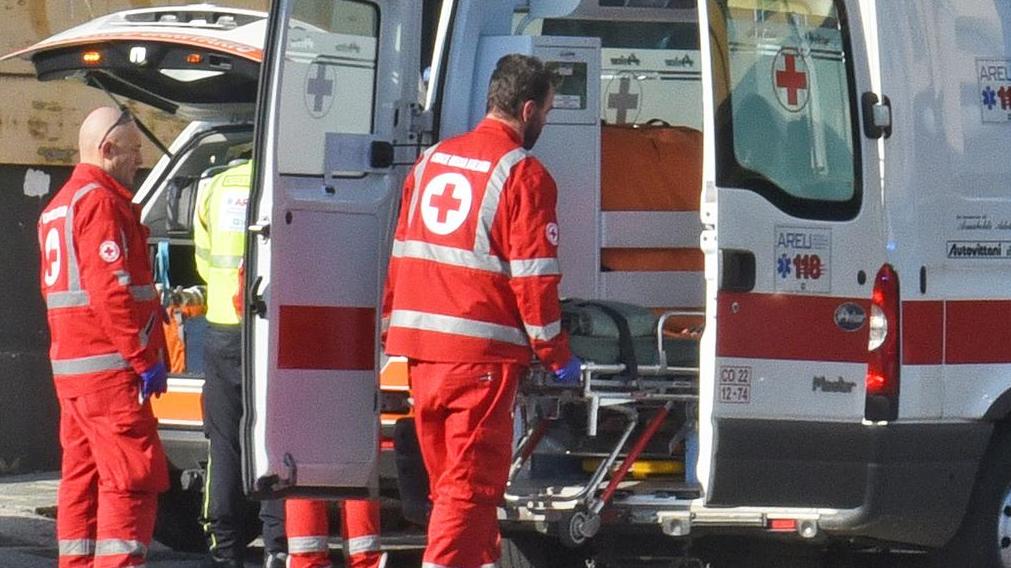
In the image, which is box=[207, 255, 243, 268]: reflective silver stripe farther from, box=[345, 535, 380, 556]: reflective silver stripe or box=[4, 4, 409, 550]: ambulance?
box=[345, 535, 380, 556]: reflective silver stripe

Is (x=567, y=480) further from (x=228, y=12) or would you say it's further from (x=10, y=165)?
(x=10, y=165)

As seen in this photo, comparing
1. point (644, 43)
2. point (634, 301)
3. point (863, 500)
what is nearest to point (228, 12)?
point (644, 43)

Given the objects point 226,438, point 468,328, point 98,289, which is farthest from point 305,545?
point 468,328

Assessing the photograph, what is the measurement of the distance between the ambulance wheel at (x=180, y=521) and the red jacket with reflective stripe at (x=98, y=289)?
6.47ft

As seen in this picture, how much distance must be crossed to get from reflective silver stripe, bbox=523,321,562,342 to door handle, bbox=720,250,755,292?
20.9 inches

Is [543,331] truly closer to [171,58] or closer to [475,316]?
[475,316]

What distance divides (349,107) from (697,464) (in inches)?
66.7

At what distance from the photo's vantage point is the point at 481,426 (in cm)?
681

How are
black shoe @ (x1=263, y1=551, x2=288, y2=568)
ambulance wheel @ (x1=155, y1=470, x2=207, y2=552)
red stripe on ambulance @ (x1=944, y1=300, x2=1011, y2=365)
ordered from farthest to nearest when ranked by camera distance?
ambulance wheel @ (x1=155, y1=470, x2=207, y2=552)
black shoe @ (x1=263, y1=551, x2=288, y2=568)
red stripe on ambulance @ (x1=944, y1=300, x2=1011, y2=365)

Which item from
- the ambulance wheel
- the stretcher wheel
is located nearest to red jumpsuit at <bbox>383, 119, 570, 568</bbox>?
the stretcher wheel

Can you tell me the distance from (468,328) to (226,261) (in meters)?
1.98

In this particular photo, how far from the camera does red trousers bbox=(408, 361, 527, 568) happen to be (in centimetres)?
680

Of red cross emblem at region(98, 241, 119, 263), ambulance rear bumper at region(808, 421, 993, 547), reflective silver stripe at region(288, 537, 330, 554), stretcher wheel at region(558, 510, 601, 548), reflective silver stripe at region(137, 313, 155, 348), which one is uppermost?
red cross emblem at region(98, 241, 119, 263)

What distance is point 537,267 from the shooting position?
22.2 feet
